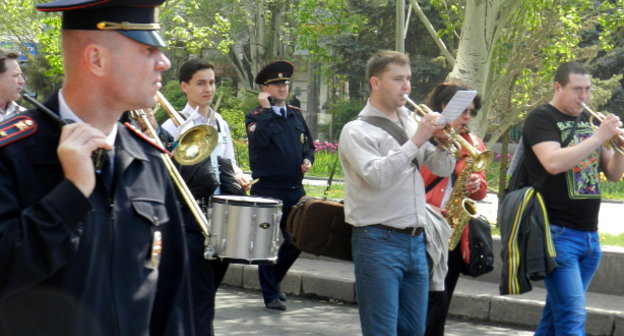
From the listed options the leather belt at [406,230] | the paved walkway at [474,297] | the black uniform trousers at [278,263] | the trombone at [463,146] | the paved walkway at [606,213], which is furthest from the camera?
the paved walkway at [606,213]

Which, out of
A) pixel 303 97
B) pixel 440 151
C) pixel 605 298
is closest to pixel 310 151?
pixel 605 298

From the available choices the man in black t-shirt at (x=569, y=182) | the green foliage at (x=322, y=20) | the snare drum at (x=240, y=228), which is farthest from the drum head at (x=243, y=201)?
the green foliage at (x=322, y=20)

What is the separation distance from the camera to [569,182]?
227 inches

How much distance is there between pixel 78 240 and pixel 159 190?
345 millimetres

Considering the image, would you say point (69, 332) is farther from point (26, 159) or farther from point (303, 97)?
point (303, 97)

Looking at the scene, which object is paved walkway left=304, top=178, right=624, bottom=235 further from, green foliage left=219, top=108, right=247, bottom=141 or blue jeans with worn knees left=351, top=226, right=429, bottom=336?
blue jeans with worn knees left=351, top=226, right=429, bottom=336

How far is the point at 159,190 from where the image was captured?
2562 millimetres

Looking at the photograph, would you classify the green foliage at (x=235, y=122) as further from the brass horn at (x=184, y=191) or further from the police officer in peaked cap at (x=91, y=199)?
the police officer in peaked cap at (x=91, y=199)

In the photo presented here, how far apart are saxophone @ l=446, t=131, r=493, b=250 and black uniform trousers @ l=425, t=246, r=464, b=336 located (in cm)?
14

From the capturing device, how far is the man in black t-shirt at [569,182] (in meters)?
5.60

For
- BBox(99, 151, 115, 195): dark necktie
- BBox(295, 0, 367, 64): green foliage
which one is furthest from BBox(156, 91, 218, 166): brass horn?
BBox(295, 0, 367, 64): green foliage

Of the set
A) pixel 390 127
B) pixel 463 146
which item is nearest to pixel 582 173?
pixel 463 146

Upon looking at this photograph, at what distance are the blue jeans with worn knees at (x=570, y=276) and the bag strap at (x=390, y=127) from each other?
1032mm

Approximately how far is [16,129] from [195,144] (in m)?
3.60
